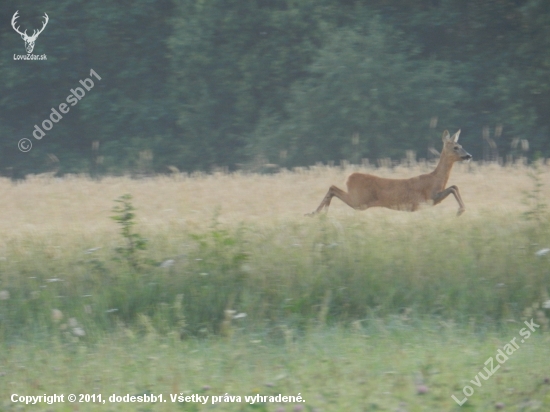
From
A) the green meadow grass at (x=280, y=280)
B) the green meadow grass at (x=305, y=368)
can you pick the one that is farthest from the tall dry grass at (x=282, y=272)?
the green meadow grass at (x=305, y=368)

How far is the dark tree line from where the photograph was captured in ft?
91.6

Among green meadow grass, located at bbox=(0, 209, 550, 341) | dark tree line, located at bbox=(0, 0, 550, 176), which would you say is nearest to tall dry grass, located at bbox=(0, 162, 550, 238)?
green meadow grass, located at bbox=(0, 209, 550, 341)

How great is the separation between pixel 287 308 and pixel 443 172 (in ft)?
15.9

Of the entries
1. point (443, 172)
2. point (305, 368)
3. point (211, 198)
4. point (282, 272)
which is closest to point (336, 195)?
point (443, 172)

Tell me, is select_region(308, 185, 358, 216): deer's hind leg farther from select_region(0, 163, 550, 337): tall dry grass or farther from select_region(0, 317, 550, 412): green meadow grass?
select_region(0, 317, 550, 412): green meadow grass

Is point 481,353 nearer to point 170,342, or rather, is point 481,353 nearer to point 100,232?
point 170,342

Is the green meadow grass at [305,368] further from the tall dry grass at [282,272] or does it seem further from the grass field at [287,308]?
the tall dry grass at [282,272]

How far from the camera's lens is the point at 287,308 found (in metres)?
8.34

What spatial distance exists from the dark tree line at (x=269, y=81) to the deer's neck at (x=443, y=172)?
14859 millimetres

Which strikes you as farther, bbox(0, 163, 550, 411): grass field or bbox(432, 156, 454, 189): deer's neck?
bbox(432, 156, 454, 189): deer's neck

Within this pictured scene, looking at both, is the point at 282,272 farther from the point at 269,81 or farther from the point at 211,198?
the point at 269,81

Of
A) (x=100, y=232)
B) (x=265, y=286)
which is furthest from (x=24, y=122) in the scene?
(x=265, y=286)

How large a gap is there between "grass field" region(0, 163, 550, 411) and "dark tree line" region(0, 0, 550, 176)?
16213 millimetres

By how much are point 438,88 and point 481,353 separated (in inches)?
877
